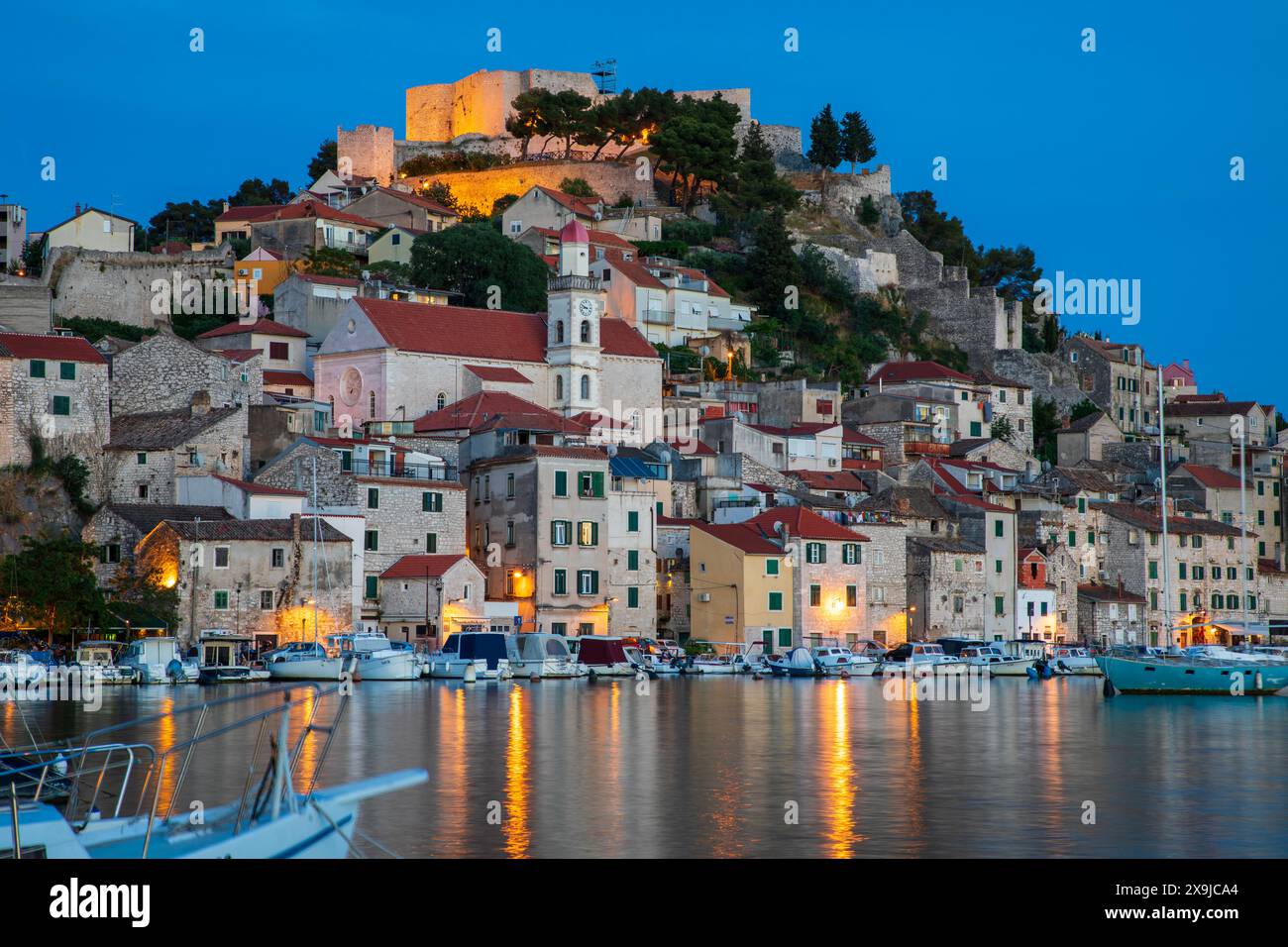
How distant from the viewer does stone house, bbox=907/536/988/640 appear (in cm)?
7700

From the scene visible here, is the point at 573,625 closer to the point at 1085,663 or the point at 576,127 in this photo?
the point at 1085,663

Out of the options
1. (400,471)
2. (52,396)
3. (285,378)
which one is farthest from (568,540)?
(285,378)

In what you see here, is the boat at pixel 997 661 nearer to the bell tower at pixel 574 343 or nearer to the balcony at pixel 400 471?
the balcony at pixel 400 471

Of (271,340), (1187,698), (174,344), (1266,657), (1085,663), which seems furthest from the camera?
(271,340)

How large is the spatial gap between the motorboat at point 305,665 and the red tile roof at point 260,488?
749 cm

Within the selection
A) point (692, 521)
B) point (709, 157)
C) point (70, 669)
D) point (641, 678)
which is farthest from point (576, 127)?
point (70, 669)

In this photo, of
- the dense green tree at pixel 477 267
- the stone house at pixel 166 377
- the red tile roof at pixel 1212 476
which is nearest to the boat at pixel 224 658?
the stone house at pixel 166 377

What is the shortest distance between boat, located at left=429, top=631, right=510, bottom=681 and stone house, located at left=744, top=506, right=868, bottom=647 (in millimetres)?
14046

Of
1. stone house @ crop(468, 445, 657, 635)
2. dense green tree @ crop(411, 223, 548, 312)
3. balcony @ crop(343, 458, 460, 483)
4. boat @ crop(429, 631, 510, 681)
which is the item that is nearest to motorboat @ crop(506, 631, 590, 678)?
boat @ crop(429, 631, 510, 681)

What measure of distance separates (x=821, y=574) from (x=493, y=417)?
47.8 ft

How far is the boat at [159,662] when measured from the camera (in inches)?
2206

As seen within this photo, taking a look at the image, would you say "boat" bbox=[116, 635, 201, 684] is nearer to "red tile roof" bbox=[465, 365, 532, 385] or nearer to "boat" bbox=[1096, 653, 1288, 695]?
"red tile roof" bbox=[465, 365, 532, 385]

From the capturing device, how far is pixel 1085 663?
249 feet

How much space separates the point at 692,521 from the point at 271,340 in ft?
73.5
